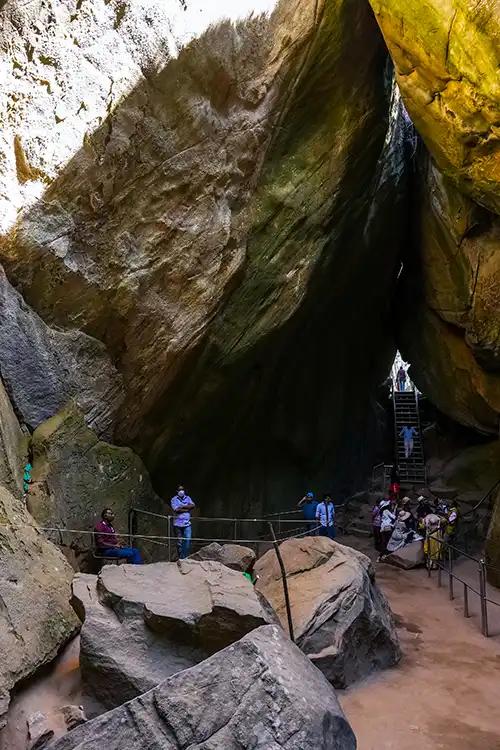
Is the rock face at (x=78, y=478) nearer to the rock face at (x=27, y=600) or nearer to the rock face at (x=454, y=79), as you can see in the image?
the rock face at (x=27, y=600)

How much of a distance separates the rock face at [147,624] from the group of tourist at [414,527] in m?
7.93

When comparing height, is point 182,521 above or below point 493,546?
above

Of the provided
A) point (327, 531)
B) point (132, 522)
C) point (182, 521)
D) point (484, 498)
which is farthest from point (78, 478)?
point (484, 498)

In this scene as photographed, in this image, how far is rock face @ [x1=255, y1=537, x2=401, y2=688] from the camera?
771 cm

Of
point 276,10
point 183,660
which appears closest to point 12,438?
point 183,660

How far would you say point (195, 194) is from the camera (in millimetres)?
11242

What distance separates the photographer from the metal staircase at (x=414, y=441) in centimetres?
2234

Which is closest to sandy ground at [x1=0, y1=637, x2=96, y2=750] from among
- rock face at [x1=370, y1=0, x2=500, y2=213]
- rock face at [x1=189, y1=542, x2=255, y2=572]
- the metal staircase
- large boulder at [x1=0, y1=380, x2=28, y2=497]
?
large boulder at [x1=0, y1=380, x2=28, y2=497]

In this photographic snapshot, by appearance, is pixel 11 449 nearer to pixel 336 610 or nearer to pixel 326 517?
pixel 336 610

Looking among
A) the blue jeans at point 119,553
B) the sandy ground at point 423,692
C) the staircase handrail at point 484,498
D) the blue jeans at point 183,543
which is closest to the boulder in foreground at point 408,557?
the sandy ground at point 423,692

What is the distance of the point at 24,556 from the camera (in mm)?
6125

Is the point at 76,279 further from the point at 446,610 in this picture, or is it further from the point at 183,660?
the point at 446,610

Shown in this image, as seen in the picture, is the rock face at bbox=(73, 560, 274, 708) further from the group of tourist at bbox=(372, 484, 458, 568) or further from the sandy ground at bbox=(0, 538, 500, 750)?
the group of tourist at bbox=(372, 484, 458, 568)

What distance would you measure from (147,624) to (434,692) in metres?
3.92
